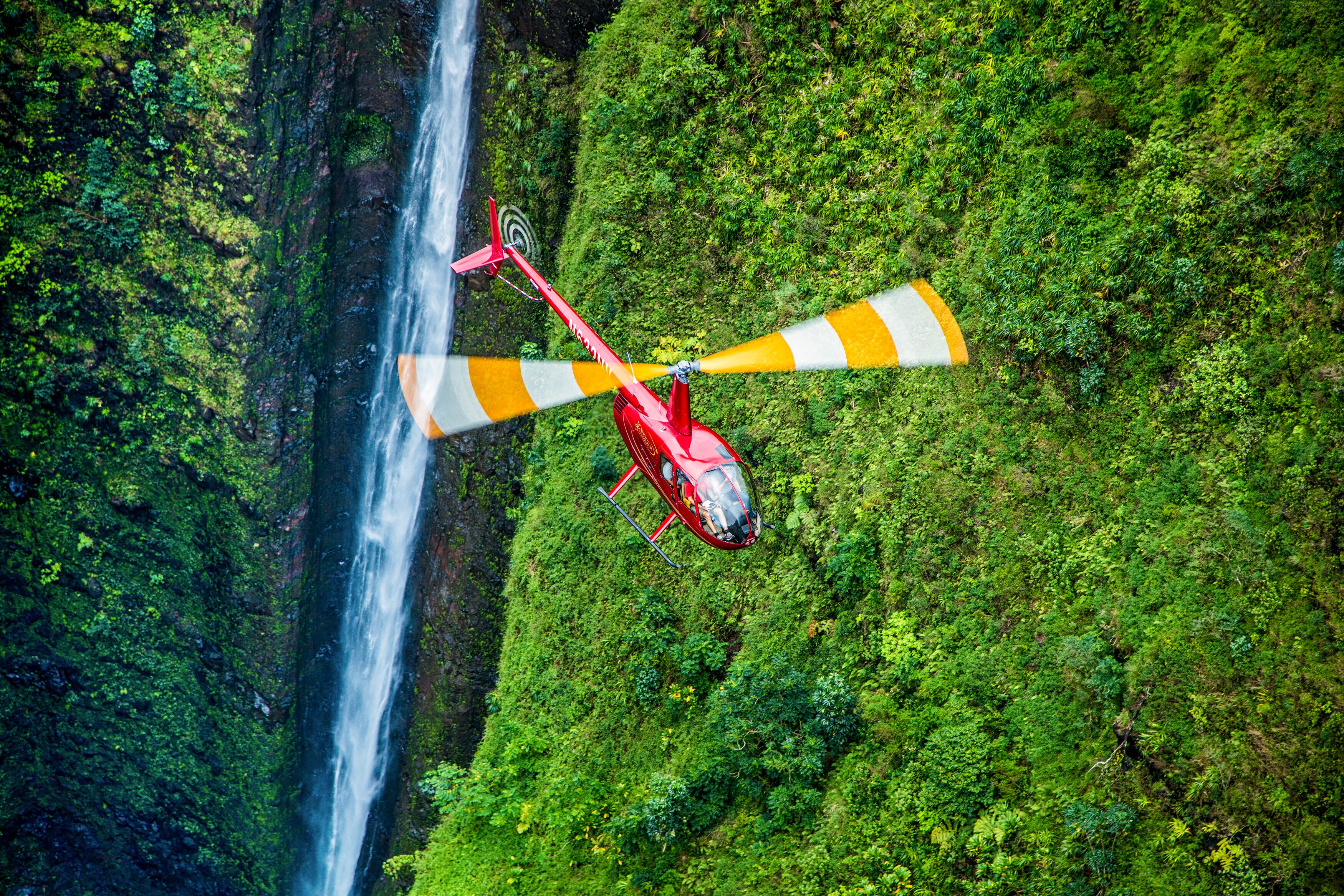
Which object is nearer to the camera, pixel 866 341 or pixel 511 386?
pixel 866 341

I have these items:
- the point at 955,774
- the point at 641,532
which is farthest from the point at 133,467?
the point at 955,774

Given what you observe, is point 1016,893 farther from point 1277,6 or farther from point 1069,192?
point 1277,6

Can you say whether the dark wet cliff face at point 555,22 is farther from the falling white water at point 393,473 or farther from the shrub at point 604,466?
the shrub at point 604,466

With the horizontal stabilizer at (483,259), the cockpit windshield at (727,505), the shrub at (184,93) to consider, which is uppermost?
the shrub at (184,93)

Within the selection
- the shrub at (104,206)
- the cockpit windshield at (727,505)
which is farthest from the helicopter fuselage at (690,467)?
the shrub at (104,206)

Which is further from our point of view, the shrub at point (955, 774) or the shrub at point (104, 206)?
the shrub at point (104, 206)

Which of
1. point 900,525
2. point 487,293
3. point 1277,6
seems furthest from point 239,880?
point 1277,6

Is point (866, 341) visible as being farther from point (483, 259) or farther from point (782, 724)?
point (483, 259)
